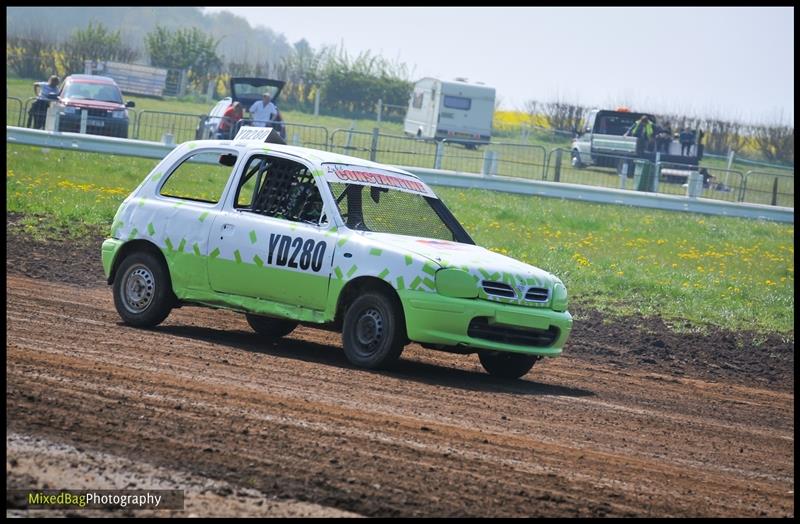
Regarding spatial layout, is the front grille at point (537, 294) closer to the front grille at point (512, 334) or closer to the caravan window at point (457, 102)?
the front grille at point (512, 334)

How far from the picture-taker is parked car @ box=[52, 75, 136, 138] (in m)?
30.4

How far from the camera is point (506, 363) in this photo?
34.9 ft

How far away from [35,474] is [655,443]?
3.94 metres

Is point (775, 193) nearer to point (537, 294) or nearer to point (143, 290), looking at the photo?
point (537, 294)

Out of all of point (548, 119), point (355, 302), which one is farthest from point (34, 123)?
point (548, 119)

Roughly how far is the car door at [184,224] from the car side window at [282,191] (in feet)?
0.75

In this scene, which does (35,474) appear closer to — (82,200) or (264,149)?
(264,149)

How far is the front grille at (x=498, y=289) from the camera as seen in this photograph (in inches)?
384

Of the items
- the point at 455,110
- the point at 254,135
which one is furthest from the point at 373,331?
the point at 455,110

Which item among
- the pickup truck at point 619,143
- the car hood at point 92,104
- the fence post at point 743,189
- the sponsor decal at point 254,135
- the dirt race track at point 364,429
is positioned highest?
the pickup truck at point 619,143

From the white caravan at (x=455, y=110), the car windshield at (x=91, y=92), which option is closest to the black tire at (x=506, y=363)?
the car windshield at (x=91, y=92)

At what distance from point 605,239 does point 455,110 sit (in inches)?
1252

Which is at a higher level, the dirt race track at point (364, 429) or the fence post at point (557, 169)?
the fence post at point (557, 169)

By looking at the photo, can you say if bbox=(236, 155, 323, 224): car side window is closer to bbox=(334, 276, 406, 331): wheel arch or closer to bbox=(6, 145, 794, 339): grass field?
bbox=(334, 276, 406, 331): wheel arch
